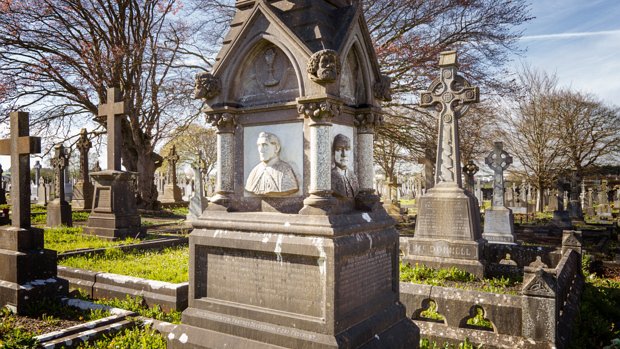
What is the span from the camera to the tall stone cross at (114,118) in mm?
11680

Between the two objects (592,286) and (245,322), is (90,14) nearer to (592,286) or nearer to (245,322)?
(245,322)

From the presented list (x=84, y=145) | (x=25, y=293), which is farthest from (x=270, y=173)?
(x=84, y=145)

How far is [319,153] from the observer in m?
3.53

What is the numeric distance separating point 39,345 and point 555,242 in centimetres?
1409

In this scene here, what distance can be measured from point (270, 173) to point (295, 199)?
1.09 ft

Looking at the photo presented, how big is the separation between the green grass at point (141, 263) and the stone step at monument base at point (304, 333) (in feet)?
10.4

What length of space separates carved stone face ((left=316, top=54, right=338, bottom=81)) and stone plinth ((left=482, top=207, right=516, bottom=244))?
10.3 metres

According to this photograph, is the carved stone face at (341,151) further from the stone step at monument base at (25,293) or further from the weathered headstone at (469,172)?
the weathered headstone at (469,172)

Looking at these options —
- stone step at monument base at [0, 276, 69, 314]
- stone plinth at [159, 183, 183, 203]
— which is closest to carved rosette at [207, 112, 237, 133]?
stone step at monument base at [0, 276, 69, 314]

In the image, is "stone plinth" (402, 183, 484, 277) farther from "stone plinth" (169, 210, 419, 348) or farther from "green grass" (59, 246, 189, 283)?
"green grass" (59, 246, 189, 283)

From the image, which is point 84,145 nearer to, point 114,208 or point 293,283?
point 114,208

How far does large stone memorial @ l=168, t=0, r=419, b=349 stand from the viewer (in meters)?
3.42

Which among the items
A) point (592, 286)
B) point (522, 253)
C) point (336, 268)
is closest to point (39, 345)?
point (336, 268)

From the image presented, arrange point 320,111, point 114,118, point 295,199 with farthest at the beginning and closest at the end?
point 114,118 → point 295,199 → point 320,111
